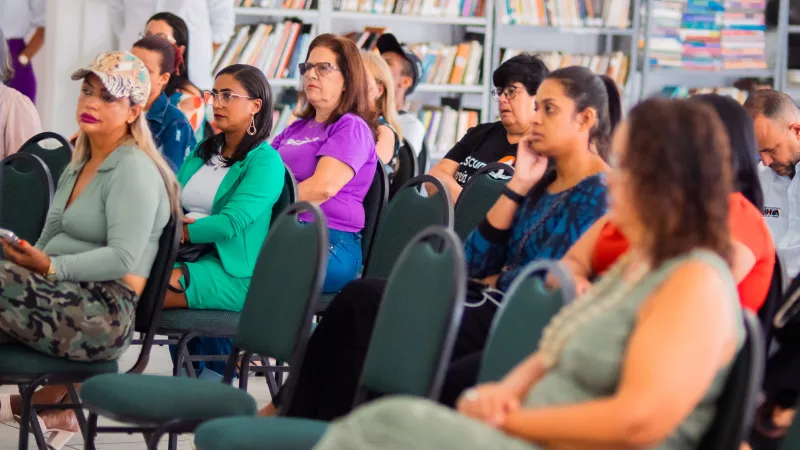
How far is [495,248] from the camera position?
291cm

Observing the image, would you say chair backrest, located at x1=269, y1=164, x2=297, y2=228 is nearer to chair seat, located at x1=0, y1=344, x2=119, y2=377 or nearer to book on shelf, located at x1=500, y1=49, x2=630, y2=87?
chair seat, located at x1=0, y1=344, x2=119, y2=377

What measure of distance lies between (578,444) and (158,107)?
3089 millimetres

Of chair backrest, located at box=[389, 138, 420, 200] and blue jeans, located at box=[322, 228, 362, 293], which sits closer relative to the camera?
blue jeans, located at box=[322, 228, 362, 293]

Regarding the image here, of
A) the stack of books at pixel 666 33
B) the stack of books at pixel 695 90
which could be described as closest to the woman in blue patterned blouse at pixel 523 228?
the stack of books at pixel 666 33

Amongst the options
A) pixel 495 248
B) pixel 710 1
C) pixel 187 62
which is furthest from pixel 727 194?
pixel 710 1

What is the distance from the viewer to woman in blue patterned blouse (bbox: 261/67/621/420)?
2.78 meters

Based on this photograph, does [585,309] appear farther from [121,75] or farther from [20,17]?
[20,17]

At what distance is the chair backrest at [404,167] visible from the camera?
4.72 metres

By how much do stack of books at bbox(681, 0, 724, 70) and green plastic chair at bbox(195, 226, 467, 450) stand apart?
5313mm

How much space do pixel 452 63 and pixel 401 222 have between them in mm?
3690

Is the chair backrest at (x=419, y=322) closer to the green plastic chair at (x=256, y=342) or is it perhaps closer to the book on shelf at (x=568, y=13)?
the green plastic chair at (x=256, y=342)

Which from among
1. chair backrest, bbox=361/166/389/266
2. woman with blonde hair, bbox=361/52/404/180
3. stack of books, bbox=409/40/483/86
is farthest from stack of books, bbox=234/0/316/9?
chair backrest, bbox=361/166/389/266

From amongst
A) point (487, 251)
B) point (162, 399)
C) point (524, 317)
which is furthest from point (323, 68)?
point (524, 317)

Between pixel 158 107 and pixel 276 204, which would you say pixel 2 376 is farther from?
pixel 158 107
